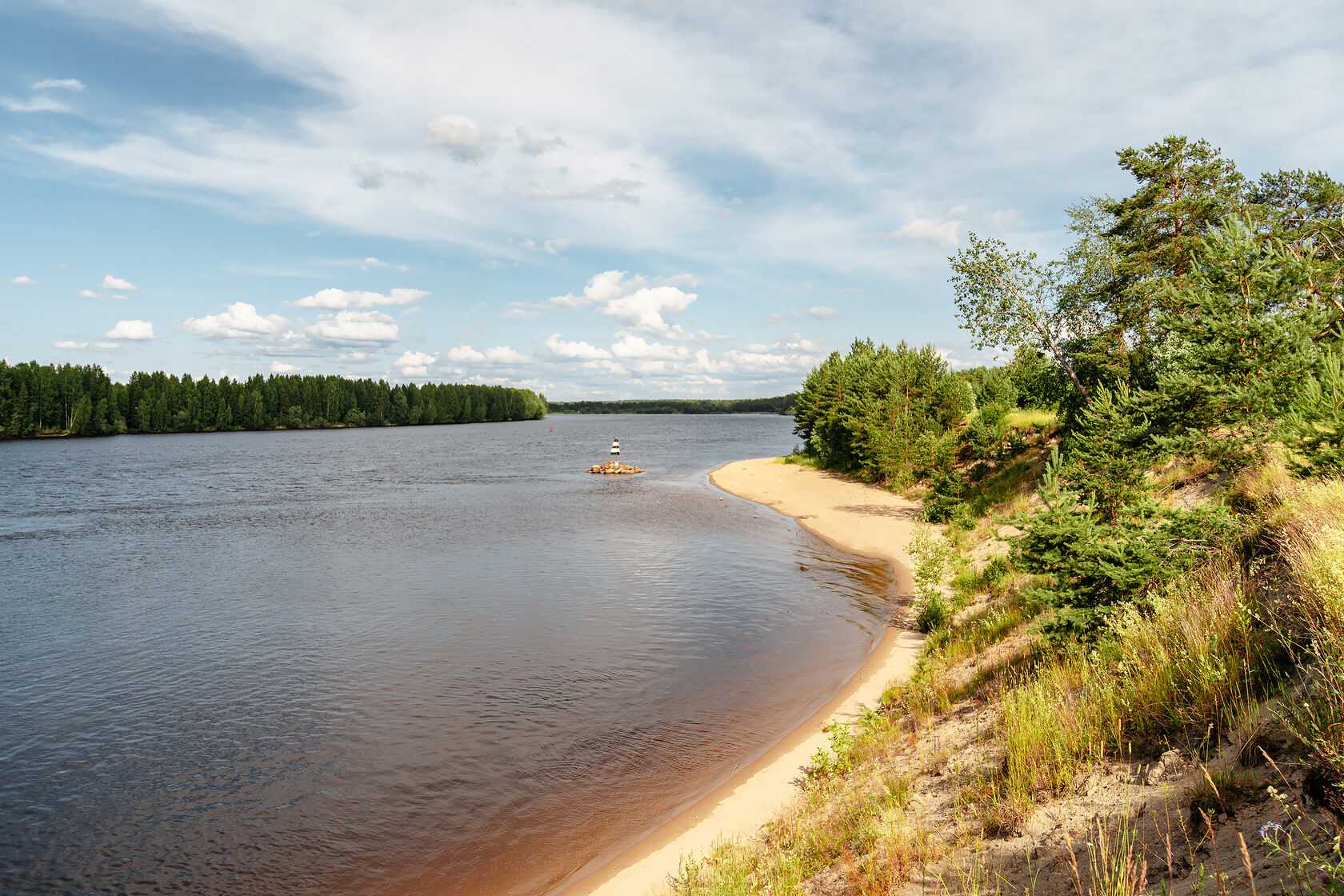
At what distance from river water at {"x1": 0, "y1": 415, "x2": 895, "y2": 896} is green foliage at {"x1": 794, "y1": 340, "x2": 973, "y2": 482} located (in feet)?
42.8

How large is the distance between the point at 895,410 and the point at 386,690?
1562 inches

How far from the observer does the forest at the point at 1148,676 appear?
544cm

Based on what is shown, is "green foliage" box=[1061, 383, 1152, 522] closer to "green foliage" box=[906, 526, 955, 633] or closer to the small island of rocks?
"green foliage" box=[906, 526, 955, 633]

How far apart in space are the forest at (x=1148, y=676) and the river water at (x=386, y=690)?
124 inches

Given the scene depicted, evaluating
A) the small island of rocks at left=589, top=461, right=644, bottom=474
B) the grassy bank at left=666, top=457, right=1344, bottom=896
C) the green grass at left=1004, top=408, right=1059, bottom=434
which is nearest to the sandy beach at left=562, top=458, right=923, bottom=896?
the grassy bank at left=666, top=457, right=1344, bottom=896

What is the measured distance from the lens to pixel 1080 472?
47.7ft

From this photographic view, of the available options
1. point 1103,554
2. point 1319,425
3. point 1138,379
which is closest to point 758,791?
point 1103,554

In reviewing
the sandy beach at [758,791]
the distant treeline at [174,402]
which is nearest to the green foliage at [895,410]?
the sandy beach at [758,791]

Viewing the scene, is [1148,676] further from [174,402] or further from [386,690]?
[174,402]

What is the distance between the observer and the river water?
10398 mm

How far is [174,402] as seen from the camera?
143000 mm

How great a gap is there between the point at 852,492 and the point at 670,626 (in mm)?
29939

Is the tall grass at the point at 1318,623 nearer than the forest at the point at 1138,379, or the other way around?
the tall grass at the point at 1318,623

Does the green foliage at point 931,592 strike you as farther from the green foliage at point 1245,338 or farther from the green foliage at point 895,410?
the green foliage at point 895,410
